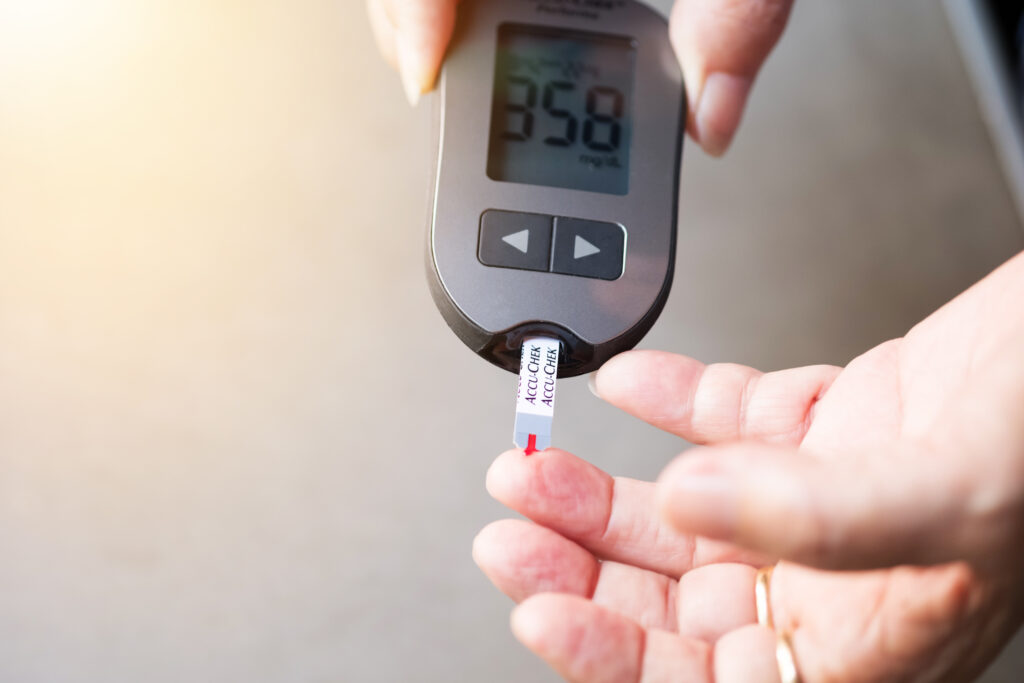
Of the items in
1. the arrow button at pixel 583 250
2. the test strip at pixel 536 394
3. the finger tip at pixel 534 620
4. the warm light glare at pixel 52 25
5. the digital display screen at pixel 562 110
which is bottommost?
the finger tip at pixel 534 620

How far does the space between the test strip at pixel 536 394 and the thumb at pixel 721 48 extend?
19.7 inches

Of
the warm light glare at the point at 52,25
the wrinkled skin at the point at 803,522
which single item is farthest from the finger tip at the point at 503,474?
the warm light glare at the point at 52,25

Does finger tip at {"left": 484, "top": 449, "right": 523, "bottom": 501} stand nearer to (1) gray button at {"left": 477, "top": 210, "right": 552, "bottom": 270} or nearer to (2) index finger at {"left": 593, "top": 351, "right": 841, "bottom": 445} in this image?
(2) index finger at {"left": 593, "top": 351, "right": 841, "bottom": 445}

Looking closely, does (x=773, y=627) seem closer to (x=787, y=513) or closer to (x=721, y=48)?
(x=787, y=513)

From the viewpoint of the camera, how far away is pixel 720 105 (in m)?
1.34

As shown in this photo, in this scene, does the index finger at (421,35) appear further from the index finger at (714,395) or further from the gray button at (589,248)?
the index finger at (714,395)

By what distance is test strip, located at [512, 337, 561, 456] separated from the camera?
3.45 ft

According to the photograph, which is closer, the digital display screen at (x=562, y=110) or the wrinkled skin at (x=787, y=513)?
the wrinkled skin at (x=787, y=513)

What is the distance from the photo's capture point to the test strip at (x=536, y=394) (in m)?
1.05

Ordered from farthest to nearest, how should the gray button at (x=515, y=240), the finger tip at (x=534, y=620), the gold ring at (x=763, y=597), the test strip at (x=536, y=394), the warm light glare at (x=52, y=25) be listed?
1. the warm light glare at (x=52, y=25)
2. the gray button at (x=515, y=240)
3. the test strip at (x=536, y=394)
4. the gold ring at (x=763, y=597)
5. the finger tip at (x=534, y=620)

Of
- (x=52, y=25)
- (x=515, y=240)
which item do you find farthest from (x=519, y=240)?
(x=52, y=25)

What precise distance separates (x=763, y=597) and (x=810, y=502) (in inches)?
12.6

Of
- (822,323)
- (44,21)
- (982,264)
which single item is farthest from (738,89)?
(44,21)

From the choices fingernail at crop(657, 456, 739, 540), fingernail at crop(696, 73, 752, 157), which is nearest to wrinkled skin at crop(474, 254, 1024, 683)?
fingernail at crop(657, 456, 739, 540)
